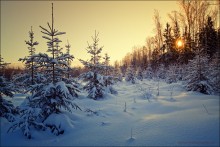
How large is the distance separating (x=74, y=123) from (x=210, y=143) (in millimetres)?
5050

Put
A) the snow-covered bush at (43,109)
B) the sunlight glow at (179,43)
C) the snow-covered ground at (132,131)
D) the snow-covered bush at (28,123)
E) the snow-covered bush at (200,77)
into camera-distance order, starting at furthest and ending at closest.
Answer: the sunlight glow at (179,43)
the snow-covered bush at (200,77)
the snow-covered bush at (43,109)
the snow-covered bush at (28,123)
the snow-covered ground at (132,131)

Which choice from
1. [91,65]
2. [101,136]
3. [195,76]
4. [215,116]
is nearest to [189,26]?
[195,76]

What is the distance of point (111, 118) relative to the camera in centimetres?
748

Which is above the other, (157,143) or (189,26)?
(189,26)

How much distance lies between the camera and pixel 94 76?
1334 cm

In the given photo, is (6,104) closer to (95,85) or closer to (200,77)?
(95,85)

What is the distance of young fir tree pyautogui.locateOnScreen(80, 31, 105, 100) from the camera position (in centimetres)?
1305

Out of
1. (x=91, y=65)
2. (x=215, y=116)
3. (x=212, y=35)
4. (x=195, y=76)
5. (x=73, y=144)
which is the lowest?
(x=73, y=144)

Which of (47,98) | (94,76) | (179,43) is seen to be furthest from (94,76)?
(179,43)

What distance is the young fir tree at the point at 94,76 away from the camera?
13.0 m

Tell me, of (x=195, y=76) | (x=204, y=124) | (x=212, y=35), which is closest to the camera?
(x=204, y=124)

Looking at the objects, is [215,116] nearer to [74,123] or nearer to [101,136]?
[101,136]

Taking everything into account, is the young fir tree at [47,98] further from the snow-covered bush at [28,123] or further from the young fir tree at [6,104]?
the young fir tree at [6,104]

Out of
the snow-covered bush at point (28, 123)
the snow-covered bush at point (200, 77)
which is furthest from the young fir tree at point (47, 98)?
the snow-covered bush at point (200, 77)
